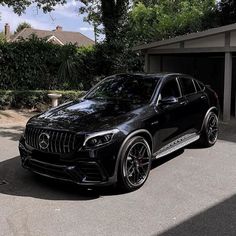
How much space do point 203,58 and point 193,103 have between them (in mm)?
10541

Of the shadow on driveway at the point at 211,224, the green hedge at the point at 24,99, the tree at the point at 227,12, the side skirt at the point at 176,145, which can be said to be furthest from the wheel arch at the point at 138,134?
the tree at the point at 227,12

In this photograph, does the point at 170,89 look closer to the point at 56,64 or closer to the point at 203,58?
the point at 56,64

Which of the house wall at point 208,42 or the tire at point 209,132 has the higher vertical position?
the house wall at point 208,42

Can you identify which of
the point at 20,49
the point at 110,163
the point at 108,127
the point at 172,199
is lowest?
the point at 172,199

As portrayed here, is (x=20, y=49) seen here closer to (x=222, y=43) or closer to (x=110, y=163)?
(x=222, y=43)

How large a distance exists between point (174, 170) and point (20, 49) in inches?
451

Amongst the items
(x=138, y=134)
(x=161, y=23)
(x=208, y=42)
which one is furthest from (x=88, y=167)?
(x=161, y=23)

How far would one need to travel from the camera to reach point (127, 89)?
747cm

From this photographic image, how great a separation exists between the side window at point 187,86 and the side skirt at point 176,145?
2.69 ft

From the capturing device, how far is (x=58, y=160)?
5848 mm

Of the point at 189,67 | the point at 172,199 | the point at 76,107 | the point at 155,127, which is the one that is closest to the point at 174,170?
the point at 155,127

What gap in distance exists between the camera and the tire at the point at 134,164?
5.91m

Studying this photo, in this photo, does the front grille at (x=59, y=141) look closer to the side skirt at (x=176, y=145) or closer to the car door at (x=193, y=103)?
the side skirt at (x=176, y=145)

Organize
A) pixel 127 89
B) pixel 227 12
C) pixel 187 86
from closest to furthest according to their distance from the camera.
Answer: pixel 127 89
pixel 187 86
pixel 227 12
